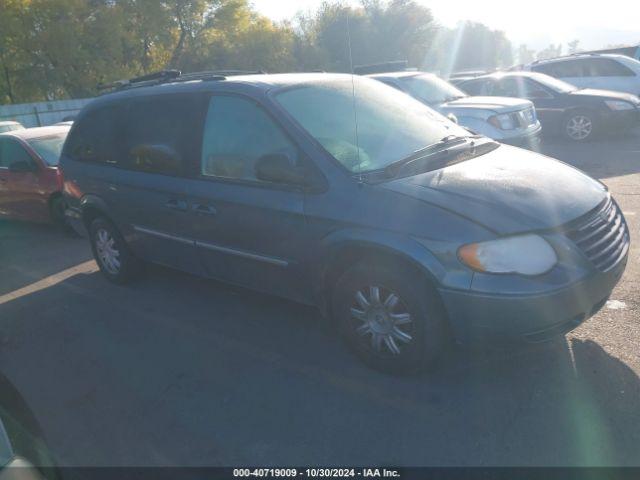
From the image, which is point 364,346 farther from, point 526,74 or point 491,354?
point 526,74

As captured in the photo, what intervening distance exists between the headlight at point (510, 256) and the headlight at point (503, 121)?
6.46 m

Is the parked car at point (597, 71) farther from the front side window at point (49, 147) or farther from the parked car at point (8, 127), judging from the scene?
the parked car at point (8, 127)

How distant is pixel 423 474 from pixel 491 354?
111 cm

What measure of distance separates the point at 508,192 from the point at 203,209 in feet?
7.19

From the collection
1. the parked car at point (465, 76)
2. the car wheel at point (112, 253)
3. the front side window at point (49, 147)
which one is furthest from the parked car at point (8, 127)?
the parked car at point (465, 76)

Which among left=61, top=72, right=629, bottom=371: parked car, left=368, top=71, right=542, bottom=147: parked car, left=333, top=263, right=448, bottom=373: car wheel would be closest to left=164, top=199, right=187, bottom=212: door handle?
left=61, top=72, right=629, bottom=371: parked car

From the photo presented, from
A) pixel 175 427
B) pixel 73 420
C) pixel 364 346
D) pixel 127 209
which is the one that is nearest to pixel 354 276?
pixel 364 346

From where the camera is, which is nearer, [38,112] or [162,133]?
[162,133]

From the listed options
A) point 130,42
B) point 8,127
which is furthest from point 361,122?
point 130,42

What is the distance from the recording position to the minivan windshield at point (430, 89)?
9.58m

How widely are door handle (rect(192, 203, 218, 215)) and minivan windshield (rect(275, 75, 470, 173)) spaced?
3.07ft

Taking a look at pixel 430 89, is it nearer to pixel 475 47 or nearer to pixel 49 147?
pixel 49 147

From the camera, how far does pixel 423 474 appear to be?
258cm

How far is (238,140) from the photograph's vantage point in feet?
12.7
